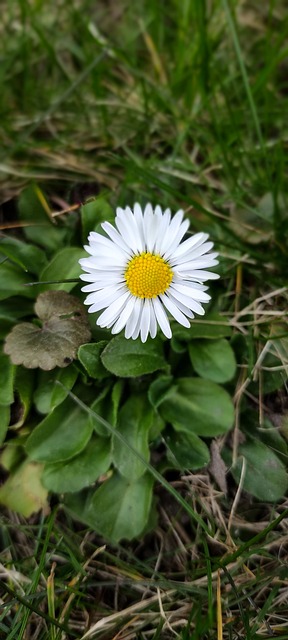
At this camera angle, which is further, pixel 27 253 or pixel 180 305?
pixel 27 253

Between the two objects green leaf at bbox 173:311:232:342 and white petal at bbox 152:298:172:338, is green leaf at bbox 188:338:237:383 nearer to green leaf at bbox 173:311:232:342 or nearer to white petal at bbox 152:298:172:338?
green leaf at bbox 173:311:232:342

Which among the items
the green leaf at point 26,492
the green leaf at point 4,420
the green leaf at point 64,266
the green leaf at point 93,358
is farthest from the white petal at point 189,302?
the green leaf at point 26,492

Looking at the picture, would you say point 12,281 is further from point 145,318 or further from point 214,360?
point 214,360

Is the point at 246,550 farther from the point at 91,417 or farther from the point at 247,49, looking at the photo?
the point at 247,49

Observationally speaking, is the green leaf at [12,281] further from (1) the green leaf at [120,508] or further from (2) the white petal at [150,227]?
(1) the green leaf at [120,508]

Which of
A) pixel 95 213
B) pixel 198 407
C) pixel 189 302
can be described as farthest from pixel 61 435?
pixel 95 213

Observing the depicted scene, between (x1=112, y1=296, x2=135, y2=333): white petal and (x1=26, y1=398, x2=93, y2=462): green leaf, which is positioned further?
(x1=26, y1=398, x2=93, y2=462): green leaf

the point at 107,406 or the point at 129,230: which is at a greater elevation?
the point at 129,230

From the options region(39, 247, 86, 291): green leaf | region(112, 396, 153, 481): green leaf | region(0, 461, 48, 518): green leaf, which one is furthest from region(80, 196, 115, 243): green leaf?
region(0, 461, 48, 518): green leaf

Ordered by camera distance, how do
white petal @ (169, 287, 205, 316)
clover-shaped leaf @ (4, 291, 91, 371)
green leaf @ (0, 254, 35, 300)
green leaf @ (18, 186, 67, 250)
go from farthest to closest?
1. green leaf @ (18, 186, 67, 250)
2. green leaf @ (0, 254, 35, 300)
3. clover-shaped leaf @ (4, 291, 91, 371)
4. white petal @ (169, 287, 205, 316)
